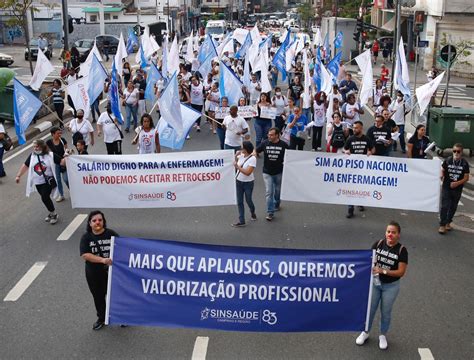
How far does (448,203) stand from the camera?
408 inches

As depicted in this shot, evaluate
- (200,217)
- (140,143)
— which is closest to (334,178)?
(200,217)

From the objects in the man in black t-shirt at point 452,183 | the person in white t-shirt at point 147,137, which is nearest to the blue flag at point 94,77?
the person in white t-shirt at point 147,137

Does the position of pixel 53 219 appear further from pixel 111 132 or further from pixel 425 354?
pixel 425 354

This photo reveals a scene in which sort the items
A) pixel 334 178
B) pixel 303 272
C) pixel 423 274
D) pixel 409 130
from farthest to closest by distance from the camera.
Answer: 1. pixel 409 130
2. pixel 334 178
3. pixel 423 274
4. pixel 303 272

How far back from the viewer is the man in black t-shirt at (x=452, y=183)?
1019cm

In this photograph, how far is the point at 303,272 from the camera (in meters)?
6.27

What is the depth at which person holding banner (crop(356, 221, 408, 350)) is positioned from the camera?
21.1 ft

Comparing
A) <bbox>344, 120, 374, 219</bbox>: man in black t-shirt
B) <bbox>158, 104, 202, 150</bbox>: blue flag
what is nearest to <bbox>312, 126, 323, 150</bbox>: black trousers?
<bbox>158, 104, 202, 150</bbox>: blue flag

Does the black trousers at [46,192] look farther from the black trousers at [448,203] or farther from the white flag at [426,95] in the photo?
the white flag at [426,95]

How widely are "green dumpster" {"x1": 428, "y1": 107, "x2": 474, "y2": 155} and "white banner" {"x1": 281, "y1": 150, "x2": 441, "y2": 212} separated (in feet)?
18.9

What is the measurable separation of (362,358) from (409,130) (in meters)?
14.1

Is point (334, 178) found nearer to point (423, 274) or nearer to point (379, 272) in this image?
point (423, 274)

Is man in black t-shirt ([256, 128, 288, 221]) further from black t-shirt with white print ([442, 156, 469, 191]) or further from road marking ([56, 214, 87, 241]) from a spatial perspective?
road marking ([56, 214, 87, 241])

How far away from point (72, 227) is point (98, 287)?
4031 millimetres
